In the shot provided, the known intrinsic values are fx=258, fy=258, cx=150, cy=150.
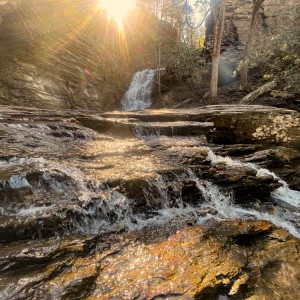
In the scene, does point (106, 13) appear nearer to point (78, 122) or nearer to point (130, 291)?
point (78, 122)

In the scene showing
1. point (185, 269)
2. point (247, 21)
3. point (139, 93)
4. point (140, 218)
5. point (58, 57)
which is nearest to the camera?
point (185, 269)

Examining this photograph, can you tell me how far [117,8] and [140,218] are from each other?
26.3 meters

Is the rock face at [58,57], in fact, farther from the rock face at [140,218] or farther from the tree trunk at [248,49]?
the tree trunk at [248,49]

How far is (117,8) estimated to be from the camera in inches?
1005

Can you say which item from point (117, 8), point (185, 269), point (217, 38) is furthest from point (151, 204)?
point (117, 8)

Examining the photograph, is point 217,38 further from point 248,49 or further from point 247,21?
point 247,21

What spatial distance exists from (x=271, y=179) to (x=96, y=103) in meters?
14.7

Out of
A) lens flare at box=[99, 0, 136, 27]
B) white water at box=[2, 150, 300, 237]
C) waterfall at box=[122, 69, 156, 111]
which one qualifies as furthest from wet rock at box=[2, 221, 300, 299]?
lens flare at box=[99, 0, 136, 27]

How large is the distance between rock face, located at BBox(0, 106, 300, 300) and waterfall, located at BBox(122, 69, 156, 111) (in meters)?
12.2

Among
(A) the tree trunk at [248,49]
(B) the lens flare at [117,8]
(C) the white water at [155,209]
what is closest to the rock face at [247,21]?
(A) the tree trunk at [248,49]

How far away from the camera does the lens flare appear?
22.0m

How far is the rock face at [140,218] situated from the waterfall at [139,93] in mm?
12186

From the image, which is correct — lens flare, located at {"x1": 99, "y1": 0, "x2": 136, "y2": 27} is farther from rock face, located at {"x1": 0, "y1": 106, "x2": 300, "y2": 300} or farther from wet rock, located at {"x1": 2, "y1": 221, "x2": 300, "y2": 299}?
wet rock, located at {"x1": 2, "y1": 221, "x2": 300, "y2": 299}

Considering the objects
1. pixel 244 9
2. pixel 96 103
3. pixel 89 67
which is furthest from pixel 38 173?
pixel 244 9
